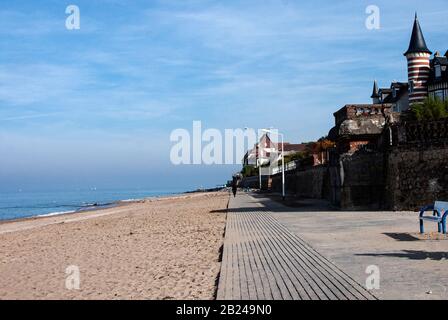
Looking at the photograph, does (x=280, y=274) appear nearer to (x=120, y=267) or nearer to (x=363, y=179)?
(x=120, y=267)

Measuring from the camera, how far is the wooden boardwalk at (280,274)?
7172mm

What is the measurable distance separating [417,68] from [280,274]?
163 feet

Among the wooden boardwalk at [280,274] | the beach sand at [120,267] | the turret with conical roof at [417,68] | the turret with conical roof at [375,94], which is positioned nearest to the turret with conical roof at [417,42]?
the turret with conical roof at [417,68]

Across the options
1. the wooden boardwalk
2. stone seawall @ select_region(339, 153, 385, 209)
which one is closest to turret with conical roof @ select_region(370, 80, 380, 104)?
stone seawall @ select_region(339, 153, 385, 209)

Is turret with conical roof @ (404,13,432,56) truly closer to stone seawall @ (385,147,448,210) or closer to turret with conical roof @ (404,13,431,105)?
turret with conical roof @ (404,13,431,105)

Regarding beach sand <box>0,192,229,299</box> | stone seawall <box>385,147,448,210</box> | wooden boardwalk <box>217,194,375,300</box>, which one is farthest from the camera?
stone seawall <box>385,147,448,210</box>

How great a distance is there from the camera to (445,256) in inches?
382

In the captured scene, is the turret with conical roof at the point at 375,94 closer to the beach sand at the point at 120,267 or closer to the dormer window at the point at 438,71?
the dormer window at the point at 438,71

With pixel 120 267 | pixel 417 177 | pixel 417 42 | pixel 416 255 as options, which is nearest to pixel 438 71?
pixel 417 42

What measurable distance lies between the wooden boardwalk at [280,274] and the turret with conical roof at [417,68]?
43.3 meters

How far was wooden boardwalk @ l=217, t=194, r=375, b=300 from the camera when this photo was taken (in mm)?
7172

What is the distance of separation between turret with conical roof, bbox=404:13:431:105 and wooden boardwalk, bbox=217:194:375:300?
43.3 metres

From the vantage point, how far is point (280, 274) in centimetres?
875
